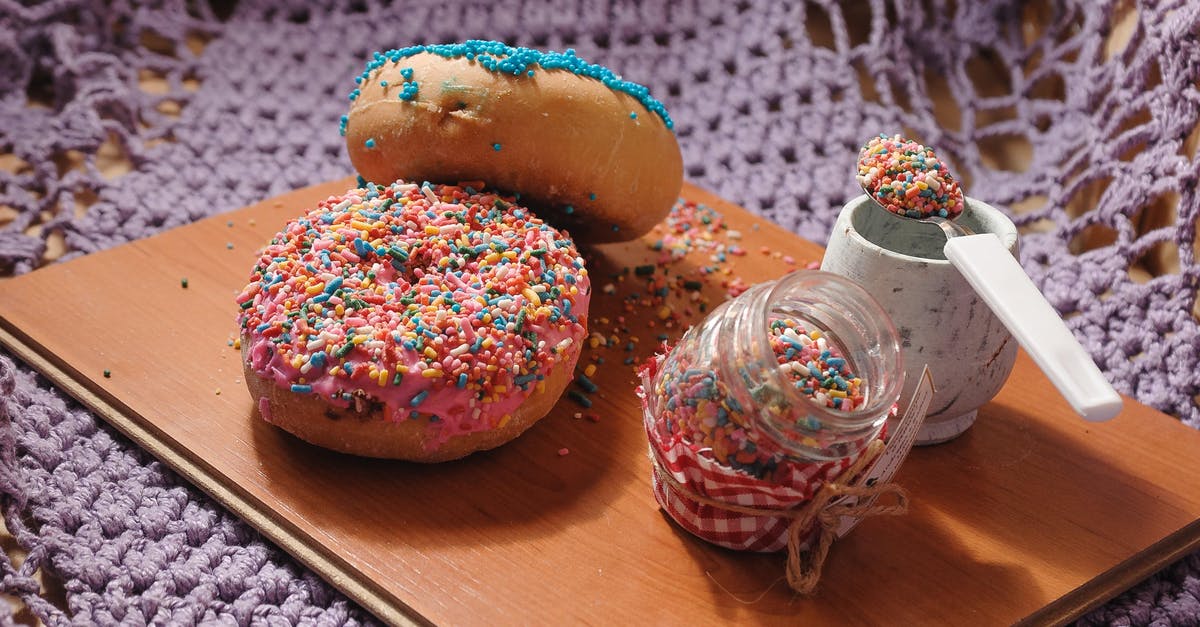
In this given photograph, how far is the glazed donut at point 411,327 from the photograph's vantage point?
965 mm

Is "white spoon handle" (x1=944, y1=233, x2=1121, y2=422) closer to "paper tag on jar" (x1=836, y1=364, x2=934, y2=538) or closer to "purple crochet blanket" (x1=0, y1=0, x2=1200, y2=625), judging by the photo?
"paper tag on jar" (x1=836, y1=364, x2=934, y2=538)

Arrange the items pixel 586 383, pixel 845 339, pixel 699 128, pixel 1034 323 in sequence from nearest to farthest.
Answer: pixel 1034 323 < pixel 845 339 < pixel 586 383 < pixel 699 128

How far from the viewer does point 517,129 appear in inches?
45.9

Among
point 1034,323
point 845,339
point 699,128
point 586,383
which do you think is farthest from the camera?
point 699,128

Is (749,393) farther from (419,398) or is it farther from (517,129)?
(517,129)

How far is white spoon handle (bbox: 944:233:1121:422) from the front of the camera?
0.81 metres

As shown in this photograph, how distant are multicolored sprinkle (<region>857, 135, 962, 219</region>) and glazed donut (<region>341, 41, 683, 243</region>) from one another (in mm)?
274

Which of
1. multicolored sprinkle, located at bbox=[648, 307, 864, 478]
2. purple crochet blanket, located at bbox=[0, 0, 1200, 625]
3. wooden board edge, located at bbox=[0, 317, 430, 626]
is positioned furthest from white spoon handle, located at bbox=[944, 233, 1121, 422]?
wooden board edge, located at bbox=[0, 317, 430, 626]

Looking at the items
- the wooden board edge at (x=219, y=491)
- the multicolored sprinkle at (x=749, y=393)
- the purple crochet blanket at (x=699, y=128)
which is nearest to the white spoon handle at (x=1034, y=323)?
the multicolored sprinkle at (x=749, y=393)

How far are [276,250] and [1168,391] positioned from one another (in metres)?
0.99

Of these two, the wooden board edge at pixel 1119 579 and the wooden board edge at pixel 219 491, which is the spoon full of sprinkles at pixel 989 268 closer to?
the wooden board edge at pixel 1119 579

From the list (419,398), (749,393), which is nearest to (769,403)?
(749,393)

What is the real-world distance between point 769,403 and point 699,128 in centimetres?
95

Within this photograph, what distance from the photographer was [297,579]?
0.94 meters
